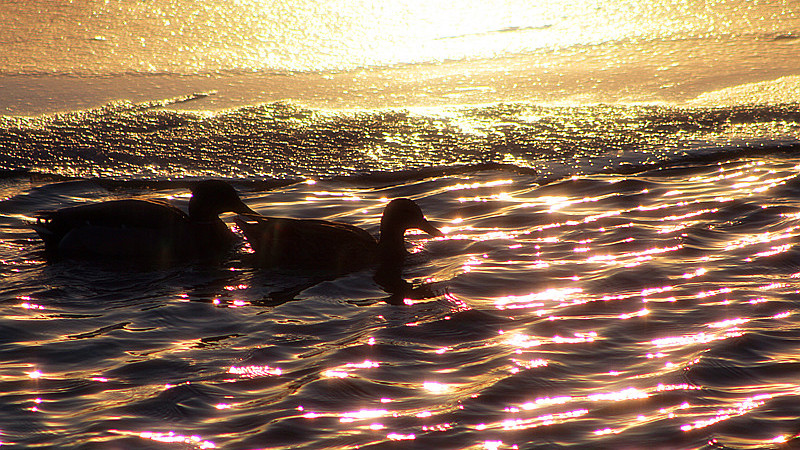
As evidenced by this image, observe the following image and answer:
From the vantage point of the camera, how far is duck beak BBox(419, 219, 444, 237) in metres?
6.77

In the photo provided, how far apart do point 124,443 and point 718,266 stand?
12.3 feet

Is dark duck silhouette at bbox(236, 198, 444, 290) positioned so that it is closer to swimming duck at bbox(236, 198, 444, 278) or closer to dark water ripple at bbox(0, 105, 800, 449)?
swimming duck at bbox(236, 198, 444, 278)

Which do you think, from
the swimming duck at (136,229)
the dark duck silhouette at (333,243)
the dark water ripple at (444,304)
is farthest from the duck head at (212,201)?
the dark water ripple at (444,304)

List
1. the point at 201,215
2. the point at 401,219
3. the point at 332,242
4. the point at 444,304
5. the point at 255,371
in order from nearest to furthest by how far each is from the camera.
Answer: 1. the point at 255,371
2. the point at 444,304
3. the point at 332,242
4. the point at 401,219
5. the point at 201,215

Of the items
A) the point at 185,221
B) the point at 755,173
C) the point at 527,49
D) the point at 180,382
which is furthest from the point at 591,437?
the point at 527,49

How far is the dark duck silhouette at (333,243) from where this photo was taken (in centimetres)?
657

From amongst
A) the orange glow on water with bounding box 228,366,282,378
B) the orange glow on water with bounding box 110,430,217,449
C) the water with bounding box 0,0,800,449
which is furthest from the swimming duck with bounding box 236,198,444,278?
the orange glow on water with bounding box 110,430,217,449

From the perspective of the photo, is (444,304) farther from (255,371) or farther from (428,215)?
(428,215)

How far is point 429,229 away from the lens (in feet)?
22.5

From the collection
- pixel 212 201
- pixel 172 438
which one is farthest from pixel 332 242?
pixel 172 438

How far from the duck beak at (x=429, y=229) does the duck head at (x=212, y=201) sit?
1.38 metres

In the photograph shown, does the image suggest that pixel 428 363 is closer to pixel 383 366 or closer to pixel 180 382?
pixel 383 366

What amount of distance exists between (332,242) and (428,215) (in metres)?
1.22

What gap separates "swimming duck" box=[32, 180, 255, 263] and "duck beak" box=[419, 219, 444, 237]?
141 centimetres
